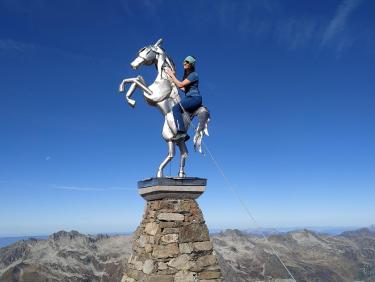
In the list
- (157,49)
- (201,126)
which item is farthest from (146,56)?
(201,126)

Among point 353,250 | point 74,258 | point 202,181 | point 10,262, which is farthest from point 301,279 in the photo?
point 202,181

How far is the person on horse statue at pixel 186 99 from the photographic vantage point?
972 centimetres

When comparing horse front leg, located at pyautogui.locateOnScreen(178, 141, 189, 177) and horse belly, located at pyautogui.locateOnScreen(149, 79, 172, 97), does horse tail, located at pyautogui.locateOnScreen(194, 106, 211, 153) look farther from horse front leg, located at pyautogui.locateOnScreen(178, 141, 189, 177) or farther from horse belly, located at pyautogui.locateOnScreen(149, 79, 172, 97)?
horse belly, located at pyautogui.locateOnScreen(149, 79, 172, 97)

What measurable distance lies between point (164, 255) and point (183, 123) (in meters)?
2.99

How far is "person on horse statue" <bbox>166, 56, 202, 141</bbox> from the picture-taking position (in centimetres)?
972

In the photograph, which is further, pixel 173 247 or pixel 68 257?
pixel 68 257

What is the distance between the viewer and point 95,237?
61.7 m

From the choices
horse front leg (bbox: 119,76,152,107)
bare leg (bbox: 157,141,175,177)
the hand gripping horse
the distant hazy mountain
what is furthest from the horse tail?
the distant hazy mountain

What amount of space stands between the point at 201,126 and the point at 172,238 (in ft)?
8.85

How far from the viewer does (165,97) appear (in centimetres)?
988

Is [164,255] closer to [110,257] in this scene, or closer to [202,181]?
[202,181]

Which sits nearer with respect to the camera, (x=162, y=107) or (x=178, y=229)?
(x=178, y=229)

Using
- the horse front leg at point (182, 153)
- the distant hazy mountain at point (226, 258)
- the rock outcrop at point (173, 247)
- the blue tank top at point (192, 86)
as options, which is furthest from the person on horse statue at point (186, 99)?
the distant hazy mountain at point (226, 258)

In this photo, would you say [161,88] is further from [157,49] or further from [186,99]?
[157,49]
